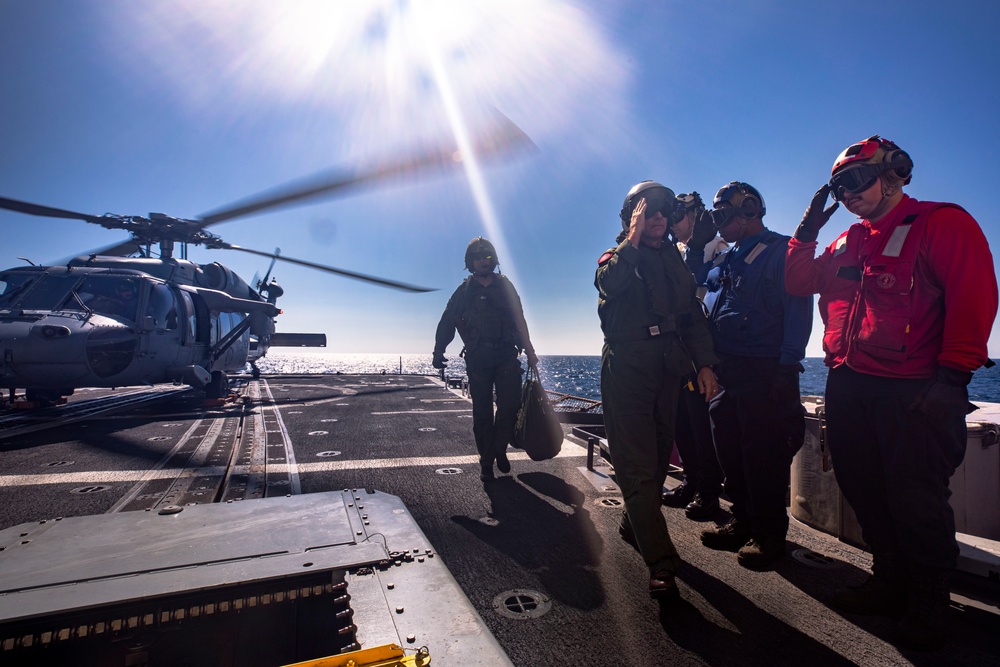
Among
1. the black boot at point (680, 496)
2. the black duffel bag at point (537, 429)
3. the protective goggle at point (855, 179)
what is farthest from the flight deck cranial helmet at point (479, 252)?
the protective goggle at point (855, 179)

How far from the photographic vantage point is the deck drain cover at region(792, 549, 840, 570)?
247cm

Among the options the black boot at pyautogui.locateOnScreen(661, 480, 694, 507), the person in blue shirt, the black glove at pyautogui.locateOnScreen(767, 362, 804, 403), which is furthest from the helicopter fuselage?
the black glove at pyautogui.locateOnScreen(767, 362, 804, 403)

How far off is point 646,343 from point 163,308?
33.4 feet

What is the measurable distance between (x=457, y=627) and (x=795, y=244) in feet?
8.14

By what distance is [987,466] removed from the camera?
2.44 metres

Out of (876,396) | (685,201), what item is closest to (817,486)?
(876,396)

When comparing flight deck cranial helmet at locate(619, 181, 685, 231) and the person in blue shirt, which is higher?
flight deck cranial helmet at locate(619, 181, 685, 231)

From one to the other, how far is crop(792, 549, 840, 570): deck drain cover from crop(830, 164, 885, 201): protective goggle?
1.88 metres

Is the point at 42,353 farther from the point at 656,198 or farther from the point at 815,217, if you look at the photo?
the point at 815,217

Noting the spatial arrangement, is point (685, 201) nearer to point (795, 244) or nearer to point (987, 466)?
point (795, 244)

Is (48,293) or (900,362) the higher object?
(48,293)

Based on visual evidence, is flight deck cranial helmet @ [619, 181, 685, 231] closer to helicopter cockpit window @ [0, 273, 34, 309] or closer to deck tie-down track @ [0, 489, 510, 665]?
deck tie-down track @ [0, 489, 510, 665]

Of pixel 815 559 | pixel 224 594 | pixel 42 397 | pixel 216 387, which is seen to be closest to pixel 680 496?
pixel 815 559

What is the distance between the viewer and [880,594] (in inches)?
80.8
